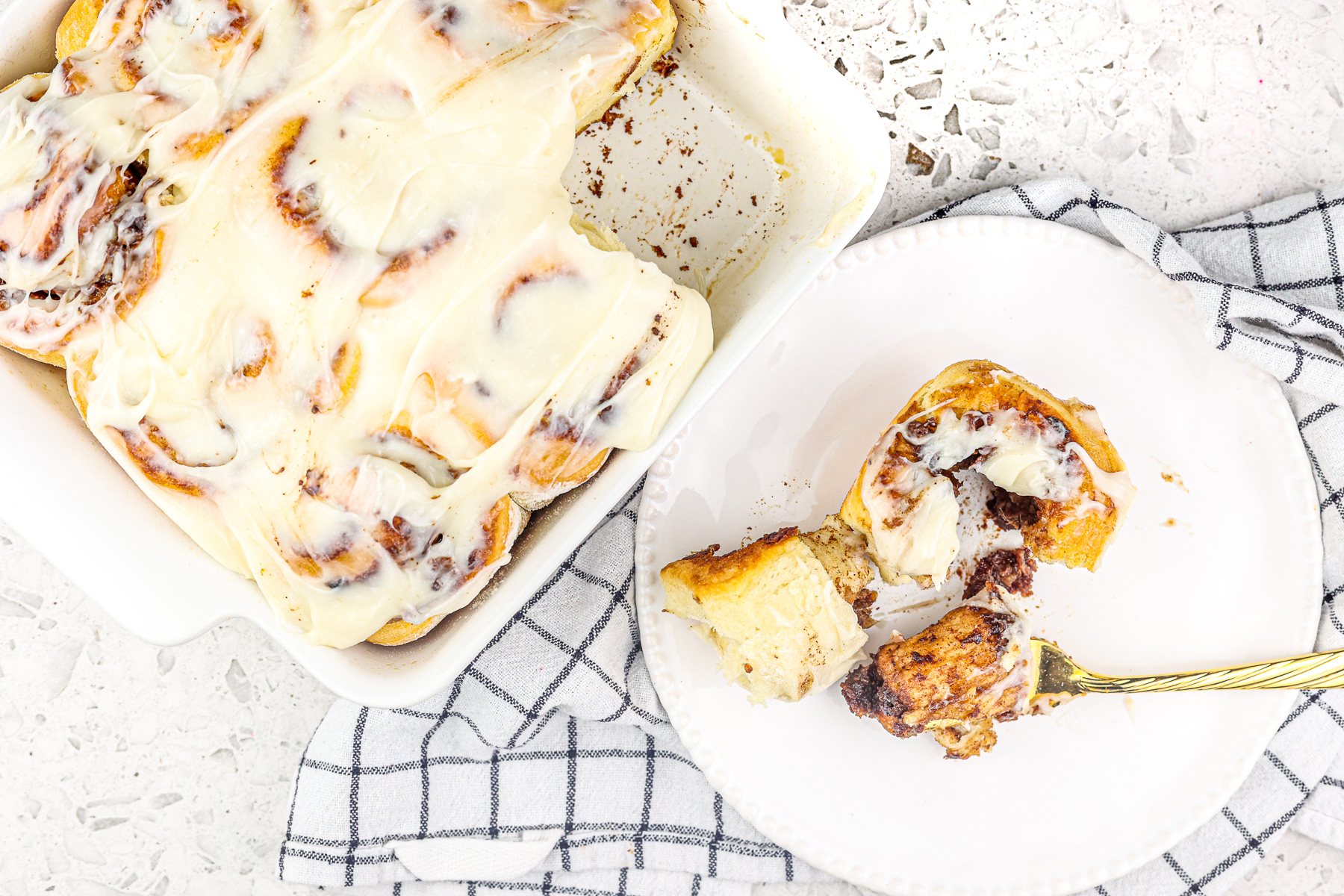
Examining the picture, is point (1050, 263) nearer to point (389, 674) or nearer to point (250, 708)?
point (389, 674)

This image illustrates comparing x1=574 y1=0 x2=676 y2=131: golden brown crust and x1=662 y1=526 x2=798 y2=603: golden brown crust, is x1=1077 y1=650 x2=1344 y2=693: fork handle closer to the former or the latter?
x1=662 y1=526 x2=798 y2=603: golden brown crust

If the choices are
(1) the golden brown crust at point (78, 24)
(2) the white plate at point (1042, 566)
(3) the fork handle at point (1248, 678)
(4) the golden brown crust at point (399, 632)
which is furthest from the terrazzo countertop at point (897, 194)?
(1) the golden brown crust at point (78, 24)

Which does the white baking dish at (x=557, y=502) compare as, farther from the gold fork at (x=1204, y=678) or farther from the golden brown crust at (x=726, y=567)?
the gold fork at (x=1204, y=678)

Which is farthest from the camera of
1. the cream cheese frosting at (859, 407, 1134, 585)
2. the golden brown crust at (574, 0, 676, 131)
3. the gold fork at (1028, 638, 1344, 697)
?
the gold fork at (1028, 638, 1344, 697)

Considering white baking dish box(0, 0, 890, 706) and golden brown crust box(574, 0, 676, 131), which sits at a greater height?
golden brown crust box(574, 0, 676, 131)

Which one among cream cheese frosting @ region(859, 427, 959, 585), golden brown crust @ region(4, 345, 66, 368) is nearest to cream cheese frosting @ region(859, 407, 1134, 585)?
cream cheese frosting @ region(859, 427, 959, 585)

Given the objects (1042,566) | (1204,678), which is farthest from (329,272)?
(1204,678)

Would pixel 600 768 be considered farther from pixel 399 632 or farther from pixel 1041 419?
pixel 1041 419
